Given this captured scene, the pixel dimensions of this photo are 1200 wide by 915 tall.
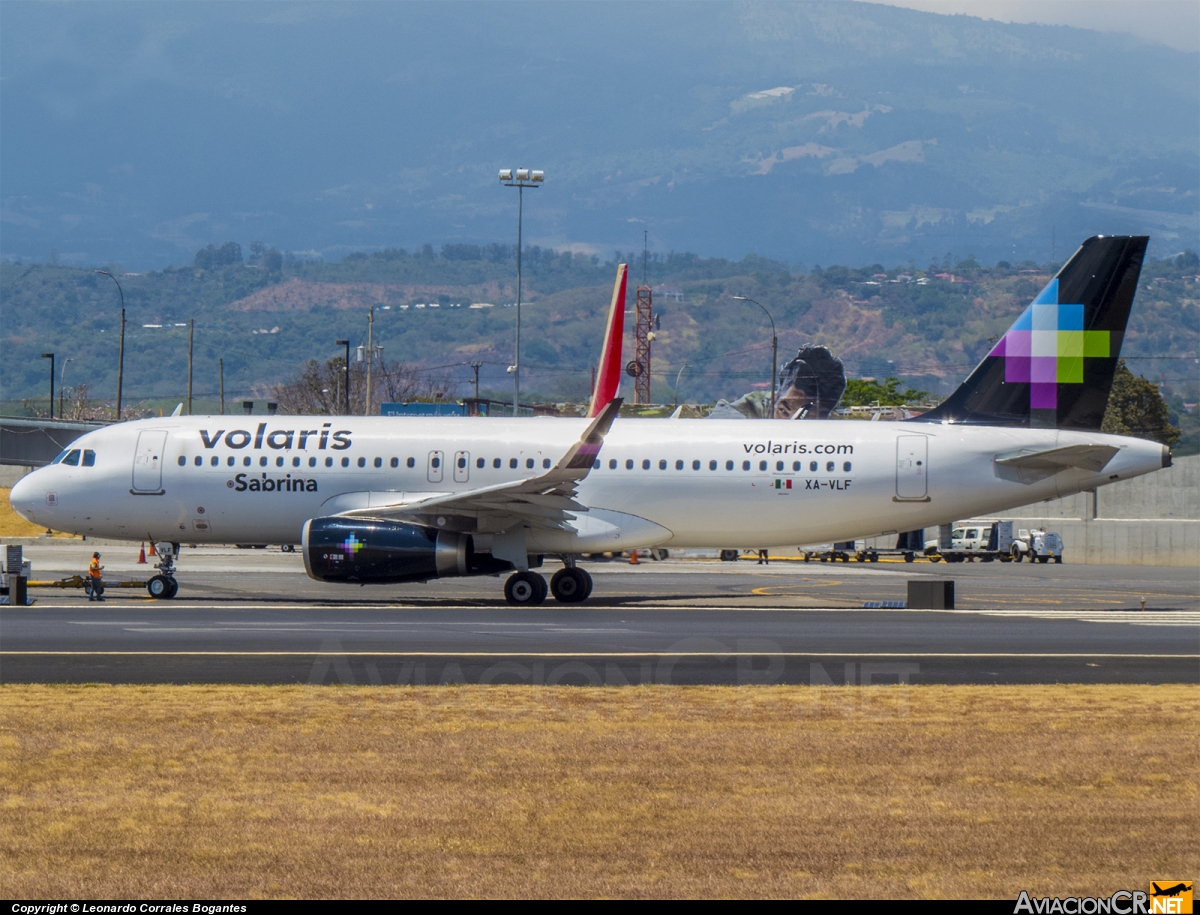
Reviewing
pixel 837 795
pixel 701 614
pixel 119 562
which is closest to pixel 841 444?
pixel 701 614

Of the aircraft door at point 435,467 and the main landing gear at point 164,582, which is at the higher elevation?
the aircraft door at point 435,467

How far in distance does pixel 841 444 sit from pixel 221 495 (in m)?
13.6

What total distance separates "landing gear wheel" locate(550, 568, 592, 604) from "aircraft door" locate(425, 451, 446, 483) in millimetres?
3368

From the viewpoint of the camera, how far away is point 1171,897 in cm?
962

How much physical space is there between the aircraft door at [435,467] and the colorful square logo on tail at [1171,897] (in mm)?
23164

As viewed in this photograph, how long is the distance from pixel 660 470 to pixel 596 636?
28.5 feet

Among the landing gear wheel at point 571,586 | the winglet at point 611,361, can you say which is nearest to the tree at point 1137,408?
the winglet at point 611,361

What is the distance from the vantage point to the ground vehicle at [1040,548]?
211 ft

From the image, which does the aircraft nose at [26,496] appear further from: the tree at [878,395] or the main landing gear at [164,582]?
the tree at [878,395]

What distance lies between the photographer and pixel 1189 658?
21.6m

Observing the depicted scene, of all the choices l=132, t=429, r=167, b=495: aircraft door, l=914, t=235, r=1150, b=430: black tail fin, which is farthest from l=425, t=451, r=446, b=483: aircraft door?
l=914, t=235, r=1150, b=430: black tail fin

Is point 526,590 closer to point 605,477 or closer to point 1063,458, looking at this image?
point 605,477

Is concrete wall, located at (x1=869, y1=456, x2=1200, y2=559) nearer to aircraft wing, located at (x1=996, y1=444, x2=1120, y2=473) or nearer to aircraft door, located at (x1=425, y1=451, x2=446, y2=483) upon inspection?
aircraft wing, located at (x1=996, y1=444, x2=1120, y2=473)

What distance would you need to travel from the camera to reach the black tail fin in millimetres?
31234
